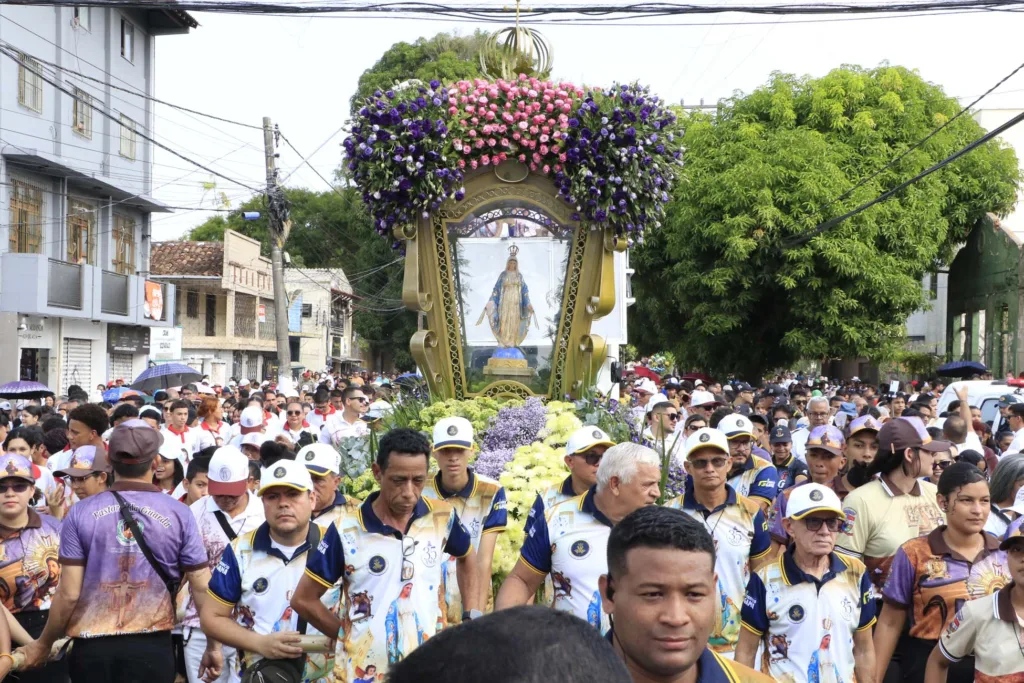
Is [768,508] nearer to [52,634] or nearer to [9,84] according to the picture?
[52,634]

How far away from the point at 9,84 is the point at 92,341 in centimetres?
840

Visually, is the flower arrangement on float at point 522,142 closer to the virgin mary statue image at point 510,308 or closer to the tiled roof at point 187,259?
the virgin mary statue image at point 510,308

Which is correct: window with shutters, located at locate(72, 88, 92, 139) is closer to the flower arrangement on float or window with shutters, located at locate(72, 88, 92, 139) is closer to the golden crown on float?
the golden crown on float

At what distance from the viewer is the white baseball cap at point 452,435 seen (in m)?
6.84

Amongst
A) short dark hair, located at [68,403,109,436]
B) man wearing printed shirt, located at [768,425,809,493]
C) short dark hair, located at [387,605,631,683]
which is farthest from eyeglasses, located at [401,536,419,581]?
man wearing printed shirt, located at [768,425,809,493]

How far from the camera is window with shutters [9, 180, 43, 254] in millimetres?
28094

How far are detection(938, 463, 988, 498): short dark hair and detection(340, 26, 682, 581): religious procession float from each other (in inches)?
153

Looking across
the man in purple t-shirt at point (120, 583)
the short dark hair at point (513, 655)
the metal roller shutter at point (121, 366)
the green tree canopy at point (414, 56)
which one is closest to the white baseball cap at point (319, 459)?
the man in purple t-shirt at point (120, 583)

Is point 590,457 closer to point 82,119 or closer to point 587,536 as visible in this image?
point 587,536

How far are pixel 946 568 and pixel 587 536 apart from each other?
1.82 meters

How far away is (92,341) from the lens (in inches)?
1315

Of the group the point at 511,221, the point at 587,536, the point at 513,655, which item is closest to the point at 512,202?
the point at 511,221

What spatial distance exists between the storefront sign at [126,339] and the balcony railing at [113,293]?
2.57ft

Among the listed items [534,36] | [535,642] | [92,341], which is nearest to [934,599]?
[535,642]
